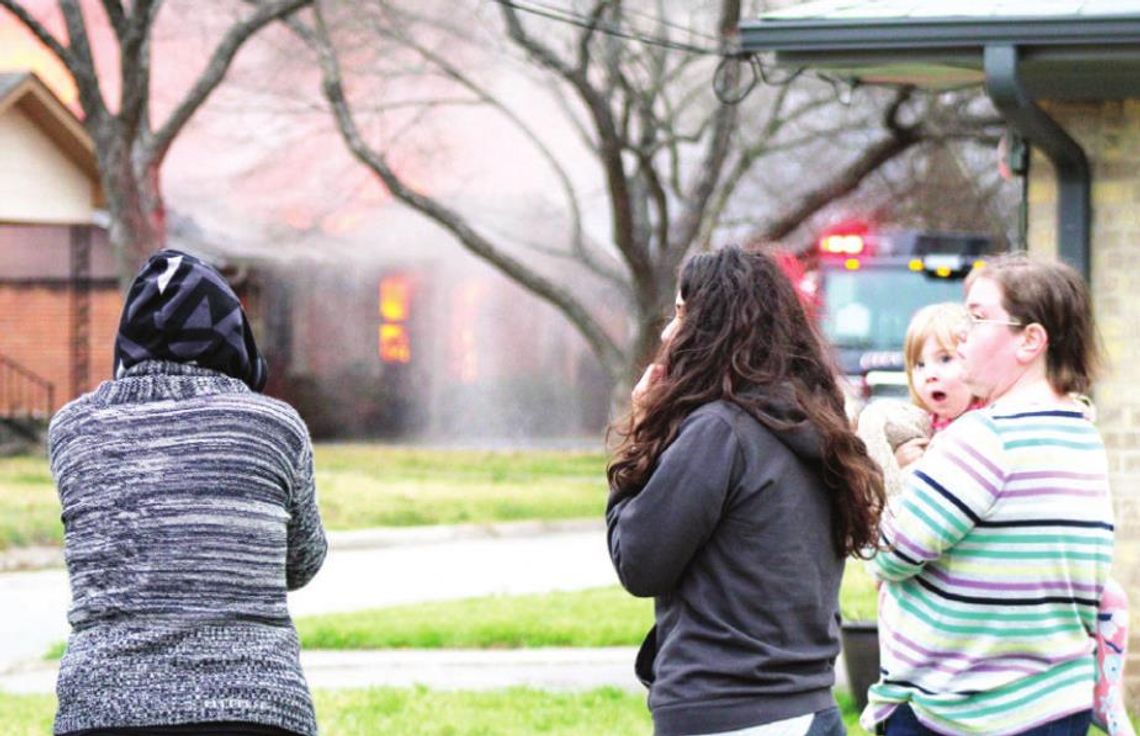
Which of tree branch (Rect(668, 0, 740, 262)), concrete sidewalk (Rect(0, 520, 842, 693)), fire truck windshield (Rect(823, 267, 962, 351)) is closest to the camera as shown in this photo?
concrete sidewalk (Rect(0, 520, 842, 693))

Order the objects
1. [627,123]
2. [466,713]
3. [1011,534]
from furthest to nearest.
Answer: [627,123] < [466,713] < [1011,534]

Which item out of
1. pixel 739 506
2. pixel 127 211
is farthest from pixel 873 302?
pixel 739 506

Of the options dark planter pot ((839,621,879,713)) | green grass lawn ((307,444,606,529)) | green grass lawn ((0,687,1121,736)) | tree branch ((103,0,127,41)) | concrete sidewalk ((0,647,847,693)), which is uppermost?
tree branch ((103,0,127,41))

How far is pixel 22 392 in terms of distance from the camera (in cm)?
2886

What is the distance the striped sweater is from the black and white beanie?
1.32 metres

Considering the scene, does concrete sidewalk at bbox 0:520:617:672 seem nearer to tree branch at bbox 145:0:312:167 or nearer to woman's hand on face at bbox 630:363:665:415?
tree branch at bbox 145:0:312:167

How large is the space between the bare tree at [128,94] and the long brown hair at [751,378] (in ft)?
49.2

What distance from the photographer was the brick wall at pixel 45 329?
1172 inches

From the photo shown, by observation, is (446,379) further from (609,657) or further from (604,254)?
(609,657)

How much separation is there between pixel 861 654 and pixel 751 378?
4307 mm

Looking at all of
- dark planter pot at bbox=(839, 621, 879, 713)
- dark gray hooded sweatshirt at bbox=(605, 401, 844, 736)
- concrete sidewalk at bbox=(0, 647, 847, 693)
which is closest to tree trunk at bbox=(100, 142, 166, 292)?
concrete sidewalk at bbox=(0, 647, 847, 693)

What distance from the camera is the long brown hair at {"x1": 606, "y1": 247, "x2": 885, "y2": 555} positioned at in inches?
128

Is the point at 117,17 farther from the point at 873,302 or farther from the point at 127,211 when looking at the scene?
the point at 873,302

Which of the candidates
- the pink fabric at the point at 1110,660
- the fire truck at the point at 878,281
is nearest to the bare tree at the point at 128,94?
the fire truck at the point at 878,281
